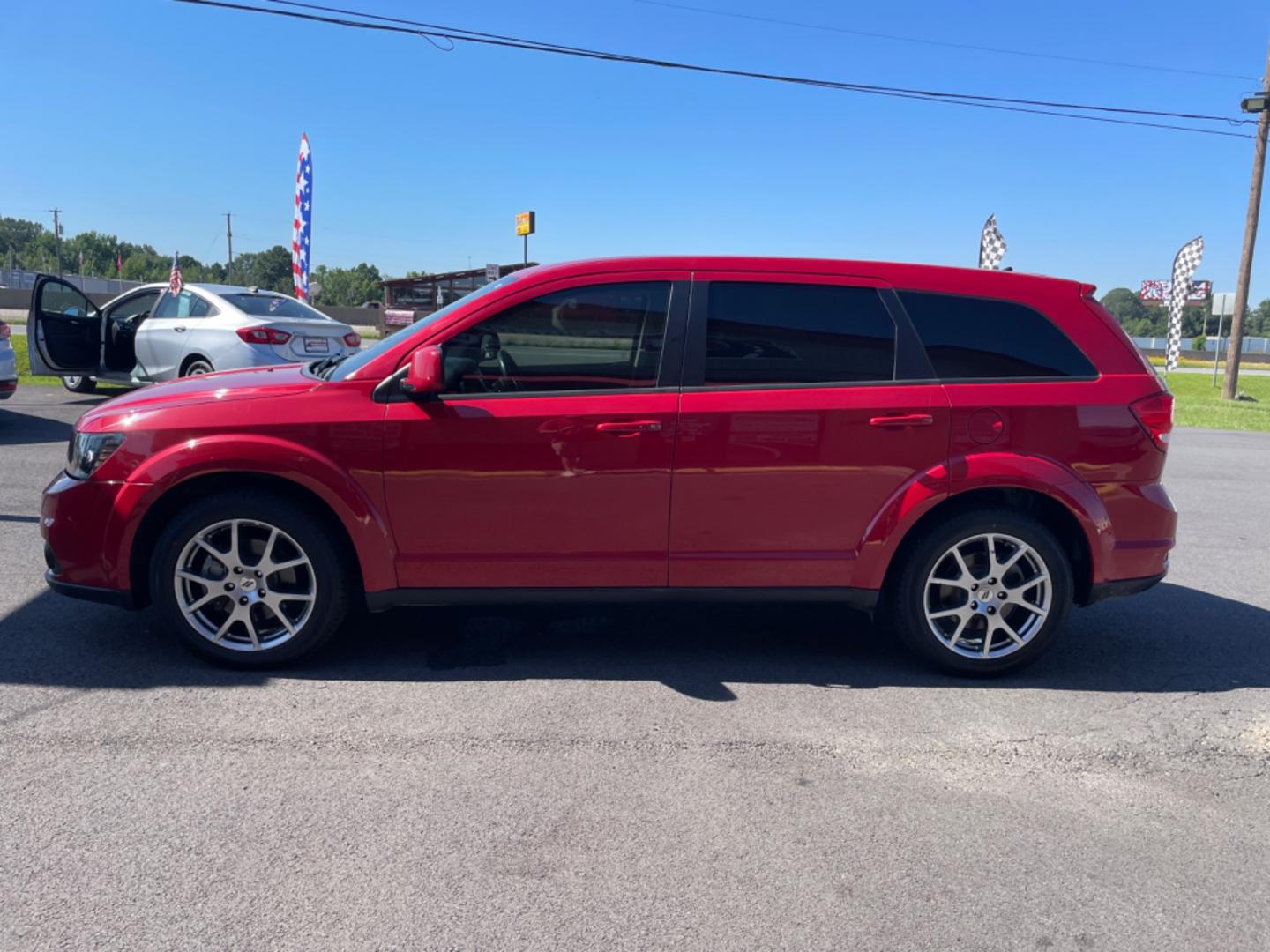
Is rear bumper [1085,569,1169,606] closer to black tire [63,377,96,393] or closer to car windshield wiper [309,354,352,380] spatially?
car windshield wiper [309,354,352,380]

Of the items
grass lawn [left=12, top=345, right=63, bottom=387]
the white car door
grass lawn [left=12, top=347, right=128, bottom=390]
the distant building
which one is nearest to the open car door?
the white car door

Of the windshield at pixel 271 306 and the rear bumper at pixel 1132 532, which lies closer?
the rear bumper at pixel 1132 532

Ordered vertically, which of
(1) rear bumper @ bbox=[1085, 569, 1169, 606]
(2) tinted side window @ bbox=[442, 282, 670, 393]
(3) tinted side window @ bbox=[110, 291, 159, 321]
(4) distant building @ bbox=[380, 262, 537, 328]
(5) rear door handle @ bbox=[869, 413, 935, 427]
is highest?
(4) distant building @ bbox=[380, 262, 537, 328]

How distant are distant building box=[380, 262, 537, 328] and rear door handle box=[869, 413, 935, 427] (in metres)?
25.7

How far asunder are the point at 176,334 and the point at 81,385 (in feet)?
11.3

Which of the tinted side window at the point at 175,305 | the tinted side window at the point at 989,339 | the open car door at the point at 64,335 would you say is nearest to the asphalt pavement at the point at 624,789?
the tinted side window at the point at 989,339

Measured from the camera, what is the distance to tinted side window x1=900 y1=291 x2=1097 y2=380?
4.28 m

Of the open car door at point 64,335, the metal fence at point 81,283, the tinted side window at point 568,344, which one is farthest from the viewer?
the metal fence at point 81,283

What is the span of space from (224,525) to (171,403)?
57cm

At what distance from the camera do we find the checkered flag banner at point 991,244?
18.7 metres

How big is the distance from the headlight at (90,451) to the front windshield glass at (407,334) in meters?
0.93

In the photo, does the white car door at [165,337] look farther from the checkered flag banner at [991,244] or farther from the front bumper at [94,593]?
the checkered flag banner at [991,244]

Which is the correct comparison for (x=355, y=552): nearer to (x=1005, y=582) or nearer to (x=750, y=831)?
(x=750, y=831)

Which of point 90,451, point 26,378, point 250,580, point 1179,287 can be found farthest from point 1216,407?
point 26,378
